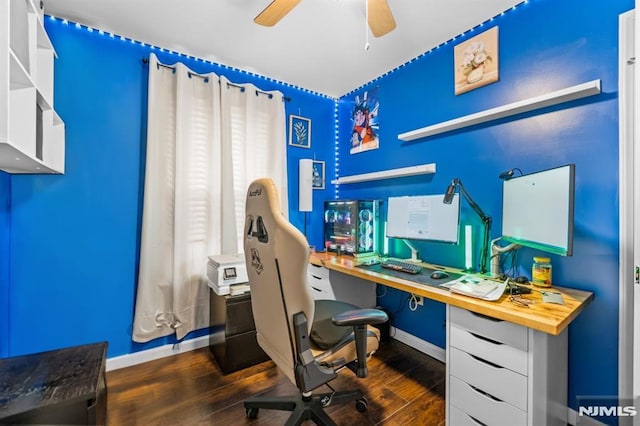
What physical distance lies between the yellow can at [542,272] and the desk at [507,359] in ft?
0.19

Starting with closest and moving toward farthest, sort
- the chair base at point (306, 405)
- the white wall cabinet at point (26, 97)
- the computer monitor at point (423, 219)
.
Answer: the white wall cabinet at point (26, 97), the chair base at point (306, 405), the computer monitor at point (423, 219)

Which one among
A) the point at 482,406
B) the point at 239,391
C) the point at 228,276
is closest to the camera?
the point at 482,406

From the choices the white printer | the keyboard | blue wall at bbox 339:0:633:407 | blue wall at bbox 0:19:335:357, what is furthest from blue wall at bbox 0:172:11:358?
blue wall at bbox 339:0:633:407

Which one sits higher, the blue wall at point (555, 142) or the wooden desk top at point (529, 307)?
the blue wall at point (555, 142)

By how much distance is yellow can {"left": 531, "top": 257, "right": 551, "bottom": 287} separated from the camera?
1504 millimetres

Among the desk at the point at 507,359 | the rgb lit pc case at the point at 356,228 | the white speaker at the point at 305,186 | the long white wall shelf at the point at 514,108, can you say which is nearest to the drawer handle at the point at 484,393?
the desk at the point at 507,359

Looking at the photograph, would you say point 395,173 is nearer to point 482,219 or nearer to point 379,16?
point 482,219

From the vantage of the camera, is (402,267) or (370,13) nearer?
(370,13)

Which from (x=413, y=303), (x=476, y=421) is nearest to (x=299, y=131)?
(x=413, y=303)

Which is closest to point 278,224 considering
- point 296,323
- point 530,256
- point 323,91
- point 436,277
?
point 296,323

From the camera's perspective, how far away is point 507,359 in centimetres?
118

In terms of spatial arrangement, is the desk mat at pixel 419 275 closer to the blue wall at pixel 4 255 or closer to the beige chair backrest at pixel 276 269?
the beige chair backrest at pixel 276 269

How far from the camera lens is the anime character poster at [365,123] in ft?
9.07

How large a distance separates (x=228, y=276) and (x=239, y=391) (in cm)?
75
